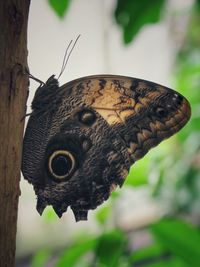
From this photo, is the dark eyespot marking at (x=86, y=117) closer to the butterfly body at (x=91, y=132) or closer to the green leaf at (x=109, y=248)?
the butterfly body at (x=91, y=132)

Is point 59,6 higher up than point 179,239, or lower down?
higher up

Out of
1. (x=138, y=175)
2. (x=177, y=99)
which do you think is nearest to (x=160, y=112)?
→ (x=177, y=99)

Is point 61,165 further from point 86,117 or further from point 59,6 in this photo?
point 59,6

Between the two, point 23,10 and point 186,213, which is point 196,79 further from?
point 23,10

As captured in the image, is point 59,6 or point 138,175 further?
point 138,175

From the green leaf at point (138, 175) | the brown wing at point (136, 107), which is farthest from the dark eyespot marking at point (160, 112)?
the green leaf at point (138, 175)

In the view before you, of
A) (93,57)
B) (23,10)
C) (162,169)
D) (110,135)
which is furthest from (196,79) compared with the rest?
(23,10)

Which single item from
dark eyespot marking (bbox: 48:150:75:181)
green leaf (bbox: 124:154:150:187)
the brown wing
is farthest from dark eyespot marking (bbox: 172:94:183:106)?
green leaf (bbox: 124:154:150:187)
